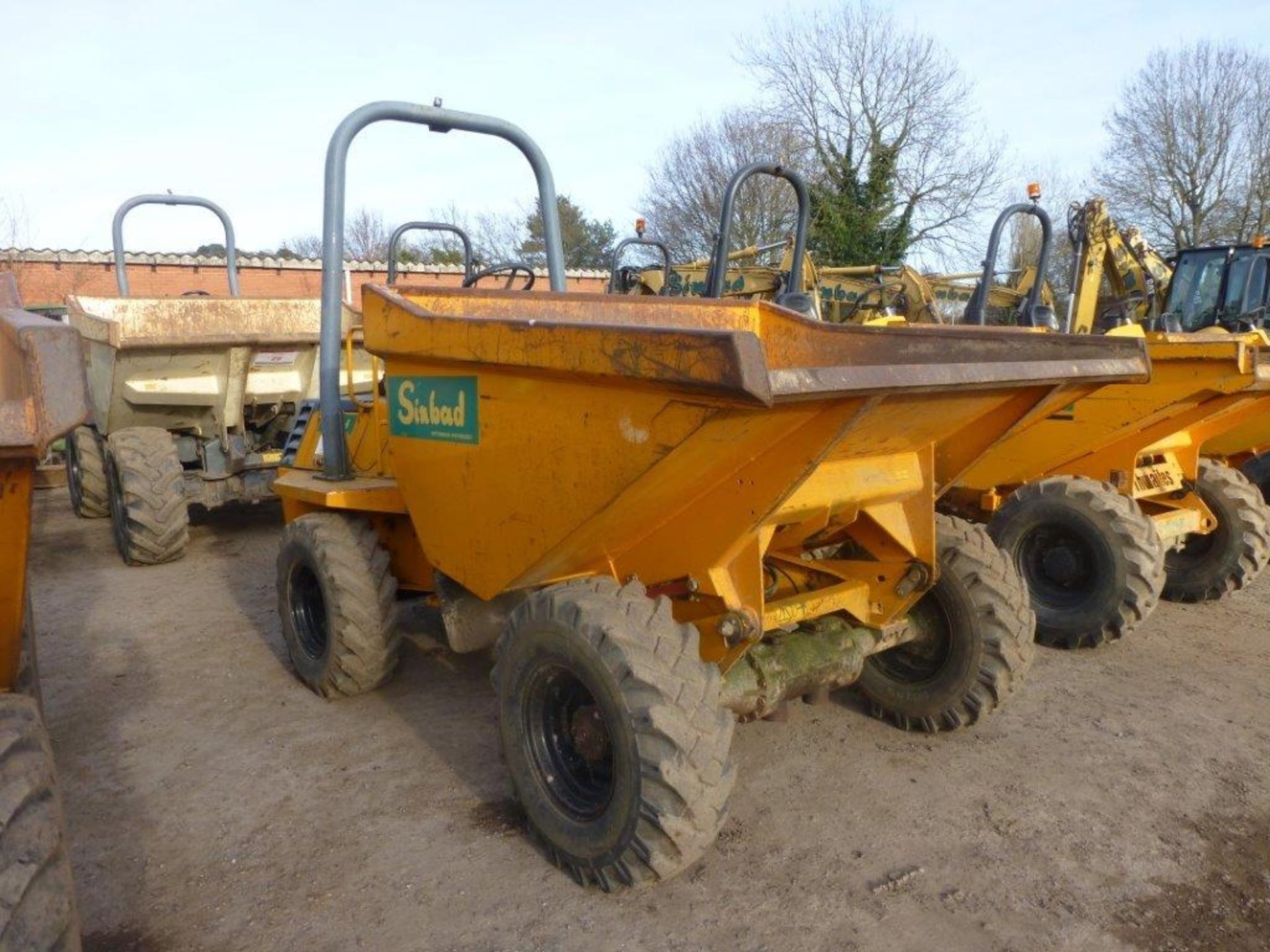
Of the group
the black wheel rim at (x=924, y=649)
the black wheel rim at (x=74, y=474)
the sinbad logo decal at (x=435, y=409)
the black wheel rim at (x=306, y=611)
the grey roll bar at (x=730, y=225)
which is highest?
the grey roll bar at (x=730, y=225)

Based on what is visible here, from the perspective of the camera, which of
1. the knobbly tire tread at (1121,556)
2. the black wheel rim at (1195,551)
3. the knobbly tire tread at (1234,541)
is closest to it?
the knobbly tire tread at (1121,556)

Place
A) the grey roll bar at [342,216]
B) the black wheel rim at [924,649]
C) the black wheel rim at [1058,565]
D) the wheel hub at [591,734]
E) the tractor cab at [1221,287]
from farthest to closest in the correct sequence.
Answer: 1. the tractor cab at [1221,287]
2. the black wheel rim at [1058,565]
3. the grey roll bar at [342,216]
4. the black wheel rim at [924,649]
5. the wheel hub at [591,734]

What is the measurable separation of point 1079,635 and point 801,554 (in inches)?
83.0

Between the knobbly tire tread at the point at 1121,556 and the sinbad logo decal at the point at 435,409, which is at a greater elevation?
the sinbad logo decal at the point at 435,409

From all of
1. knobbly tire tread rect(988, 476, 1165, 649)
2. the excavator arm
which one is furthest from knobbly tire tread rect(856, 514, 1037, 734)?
the excavator arm

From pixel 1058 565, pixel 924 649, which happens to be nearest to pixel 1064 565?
pixel 1058 565

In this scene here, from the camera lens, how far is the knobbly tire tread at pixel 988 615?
352 cm

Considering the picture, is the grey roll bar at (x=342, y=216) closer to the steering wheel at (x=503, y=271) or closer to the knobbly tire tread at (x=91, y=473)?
the steering wheel at (x=503, y=271)

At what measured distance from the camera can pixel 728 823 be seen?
10.3 feet

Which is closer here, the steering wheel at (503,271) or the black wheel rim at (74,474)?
the steering wheel at (503,271)

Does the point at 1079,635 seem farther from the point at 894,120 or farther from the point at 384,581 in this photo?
the point at 894,120

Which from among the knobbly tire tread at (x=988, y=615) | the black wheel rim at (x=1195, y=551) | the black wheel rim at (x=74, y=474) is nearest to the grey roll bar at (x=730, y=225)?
the knobbly tire tread at (x=988, y=615)

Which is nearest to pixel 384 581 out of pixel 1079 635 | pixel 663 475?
pixel 663 475

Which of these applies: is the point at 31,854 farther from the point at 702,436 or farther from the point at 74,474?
the point at 74,474
